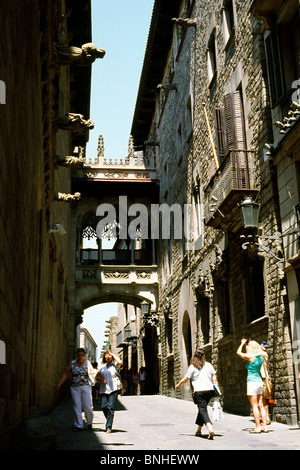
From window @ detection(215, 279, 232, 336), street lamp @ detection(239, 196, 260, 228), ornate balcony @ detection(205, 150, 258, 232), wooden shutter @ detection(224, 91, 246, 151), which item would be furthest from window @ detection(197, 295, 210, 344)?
street lamp @ detection(239, 196, 260, 228)

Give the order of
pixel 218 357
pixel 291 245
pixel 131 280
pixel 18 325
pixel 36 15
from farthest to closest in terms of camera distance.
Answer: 1. pixel 131 280
2. pixel 218 357
3. pixel 291 245
4. pixel 36 15
5. pixel 18 325

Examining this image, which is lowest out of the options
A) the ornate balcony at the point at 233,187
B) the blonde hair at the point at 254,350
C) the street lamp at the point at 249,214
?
the blonde hair at the point at 254,350

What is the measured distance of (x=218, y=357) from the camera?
15258 mm

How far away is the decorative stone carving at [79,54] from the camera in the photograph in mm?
9234

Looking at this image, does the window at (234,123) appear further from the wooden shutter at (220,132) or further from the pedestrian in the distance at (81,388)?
the pedestrian in the distance at (81,388)

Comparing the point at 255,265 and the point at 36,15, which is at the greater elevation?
the point at 36,15

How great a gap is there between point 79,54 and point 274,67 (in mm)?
3970

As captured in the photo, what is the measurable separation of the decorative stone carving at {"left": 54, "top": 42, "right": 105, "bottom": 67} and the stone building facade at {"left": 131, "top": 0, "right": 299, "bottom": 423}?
11.5 ft

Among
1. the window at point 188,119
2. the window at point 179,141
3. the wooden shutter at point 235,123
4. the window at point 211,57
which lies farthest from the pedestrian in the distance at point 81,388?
the window at point 179,141

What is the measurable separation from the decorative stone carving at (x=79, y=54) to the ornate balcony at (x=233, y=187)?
4.28m

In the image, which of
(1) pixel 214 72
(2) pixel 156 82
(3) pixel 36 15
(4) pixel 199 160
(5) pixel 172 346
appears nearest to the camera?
(3) pixel 36 15

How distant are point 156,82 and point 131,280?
10.2 m
